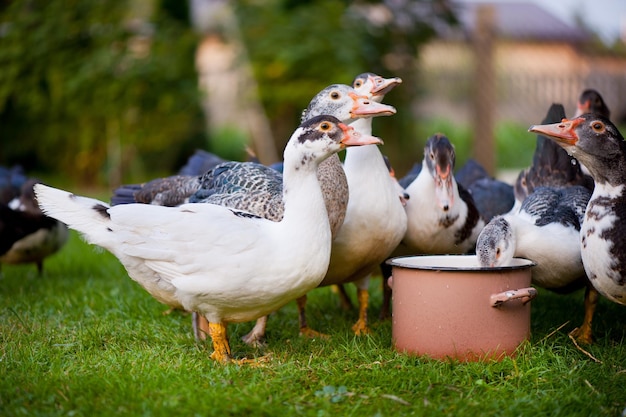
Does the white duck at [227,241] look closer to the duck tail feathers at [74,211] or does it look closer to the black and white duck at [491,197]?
the duck tail feathers at [74,211]

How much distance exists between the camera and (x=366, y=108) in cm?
384

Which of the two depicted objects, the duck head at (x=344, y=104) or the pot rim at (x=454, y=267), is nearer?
the pot rim at (x=454, y=267)

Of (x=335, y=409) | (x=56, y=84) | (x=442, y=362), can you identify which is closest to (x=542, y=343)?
(x=442, y=362)

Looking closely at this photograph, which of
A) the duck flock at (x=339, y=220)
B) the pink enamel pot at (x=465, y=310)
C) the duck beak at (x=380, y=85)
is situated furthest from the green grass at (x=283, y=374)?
the duck beak at (x=380, y=85)

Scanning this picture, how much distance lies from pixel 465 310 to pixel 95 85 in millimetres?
8239

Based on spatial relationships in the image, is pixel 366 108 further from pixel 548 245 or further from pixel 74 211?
pixel 74 211

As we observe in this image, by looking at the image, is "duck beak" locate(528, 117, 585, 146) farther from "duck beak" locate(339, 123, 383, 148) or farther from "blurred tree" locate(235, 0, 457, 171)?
"blurred tree" locate(235, 0, 457, 171)

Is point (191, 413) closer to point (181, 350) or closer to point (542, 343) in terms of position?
point (181, 350)

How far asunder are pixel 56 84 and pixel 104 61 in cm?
79

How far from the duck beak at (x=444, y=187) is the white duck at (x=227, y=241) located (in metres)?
1.00

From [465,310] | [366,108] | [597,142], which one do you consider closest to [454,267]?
[465,310]

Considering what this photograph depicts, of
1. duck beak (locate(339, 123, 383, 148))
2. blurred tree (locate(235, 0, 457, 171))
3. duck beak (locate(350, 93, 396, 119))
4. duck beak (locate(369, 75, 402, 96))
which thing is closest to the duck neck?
duck beak (locate(369, 75, 402, 96))

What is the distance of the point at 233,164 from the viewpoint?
409cm

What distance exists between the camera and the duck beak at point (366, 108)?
12.4ft
